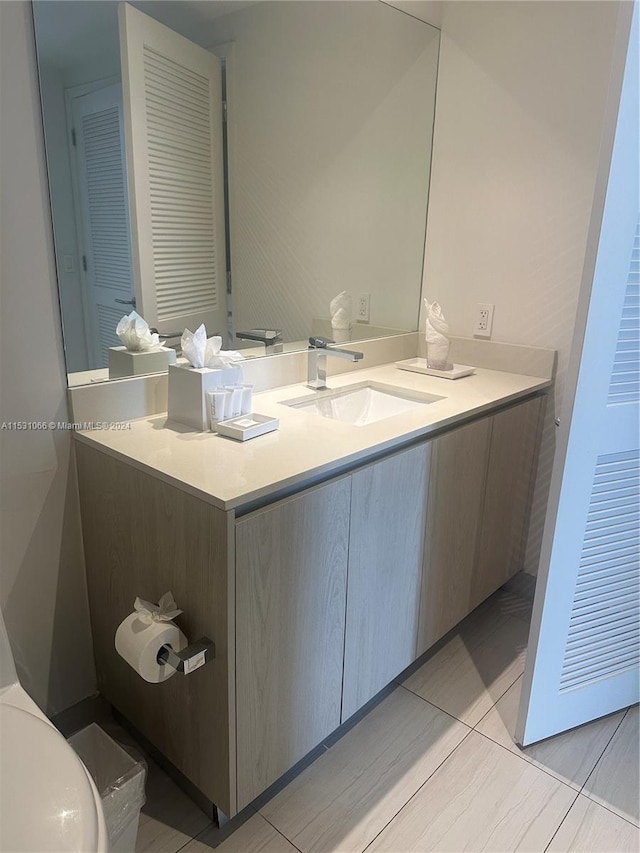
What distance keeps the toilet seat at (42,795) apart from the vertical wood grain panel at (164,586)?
31cm

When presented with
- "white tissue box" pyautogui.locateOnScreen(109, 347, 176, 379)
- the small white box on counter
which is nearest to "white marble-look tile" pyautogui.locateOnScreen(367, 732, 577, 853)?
the small white box on counter

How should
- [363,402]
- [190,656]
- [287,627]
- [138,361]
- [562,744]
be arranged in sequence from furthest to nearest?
[363,402] < [562,744] < [138,361] < [287,627] < [190,656]

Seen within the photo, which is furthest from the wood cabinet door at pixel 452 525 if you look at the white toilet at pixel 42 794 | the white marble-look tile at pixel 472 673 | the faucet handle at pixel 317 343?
the white toilet at pixel 42 794

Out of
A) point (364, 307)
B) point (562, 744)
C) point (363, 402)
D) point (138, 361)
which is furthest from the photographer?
point (364, 307)

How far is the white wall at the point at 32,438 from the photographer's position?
117 cm

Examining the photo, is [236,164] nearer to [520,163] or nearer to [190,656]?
[520,163]

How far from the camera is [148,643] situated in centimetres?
112

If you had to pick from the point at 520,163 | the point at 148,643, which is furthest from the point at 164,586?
the point at 520,163

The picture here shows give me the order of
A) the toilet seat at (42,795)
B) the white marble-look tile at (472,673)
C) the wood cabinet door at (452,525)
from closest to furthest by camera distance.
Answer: the toilet seat at (42,795) → the wood cabinet door at (452,525) → the white marble-look tile at (472,673)

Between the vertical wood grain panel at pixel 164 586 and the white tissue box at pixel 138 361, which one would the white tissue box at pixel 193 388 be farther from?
the vertical wood grain panel at pixel 164 586

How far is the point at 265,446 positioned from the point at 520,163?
54.9 inches

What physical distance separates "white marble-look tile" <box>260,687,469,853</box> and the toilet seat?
0.63 m

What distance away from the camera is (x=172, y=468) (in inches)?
45.9

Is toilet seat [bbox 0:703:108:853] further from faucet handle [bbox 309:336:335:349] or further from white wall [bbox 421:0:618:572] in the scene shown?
white wall [bbox 421:0:618:572]
